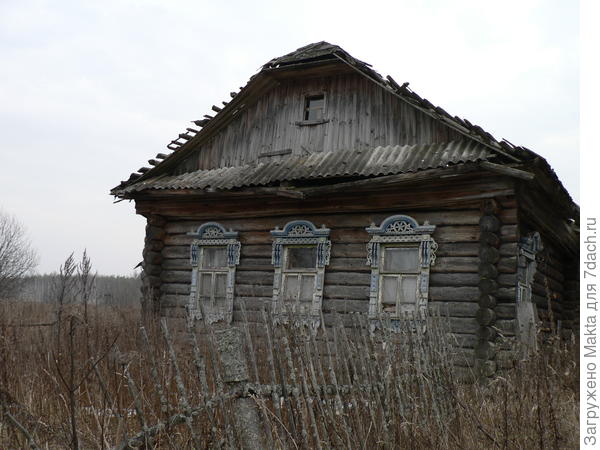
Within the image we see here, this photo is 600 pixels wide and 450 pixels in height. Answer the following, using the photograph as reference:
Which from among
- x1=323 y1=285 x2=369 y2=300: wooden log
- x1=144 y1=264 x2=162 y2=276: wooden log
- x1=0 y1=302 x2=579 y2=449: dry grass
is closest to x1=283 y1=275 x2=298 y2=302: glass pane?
x1=323 y1=285 x2=369 y2=300: wooden log

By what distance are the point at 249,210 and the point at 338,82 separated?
2.71 metres

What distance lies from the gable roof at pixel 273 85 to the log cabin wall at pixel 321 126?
20 centimetres

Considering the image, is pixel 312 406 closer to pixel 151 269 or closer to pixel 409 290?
pixel 409 290

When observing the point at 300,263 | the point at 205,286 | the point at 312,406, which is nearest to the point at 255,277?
the point at 300,263

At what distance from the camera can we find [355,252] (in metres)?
8.83

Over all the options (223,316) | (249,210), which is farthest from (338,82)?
(223,316)

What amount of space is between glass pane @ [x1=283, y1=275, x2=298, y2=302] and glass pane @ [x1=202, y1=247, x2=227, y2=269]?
1.29 metres

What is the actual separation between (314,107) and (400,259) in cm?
342

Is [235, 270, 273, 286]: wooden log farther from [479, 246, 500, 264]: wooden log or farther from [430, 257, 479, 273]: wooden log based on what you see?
[479, 246, 500, 264]: wooden log

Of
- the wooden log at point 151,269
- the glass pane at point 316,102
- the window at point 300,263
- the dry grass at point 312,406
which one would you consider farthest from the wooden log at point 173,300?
the dry grass at point 312,406

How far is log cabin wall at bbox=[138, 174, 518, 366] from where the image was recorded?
782cm

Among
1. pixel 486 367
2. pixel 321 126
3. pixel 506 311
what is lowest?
pixel 486 367

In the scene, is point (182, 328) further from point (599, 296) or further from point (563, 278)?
point (563, 278)

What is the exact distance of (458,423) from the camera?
389 centimetres
